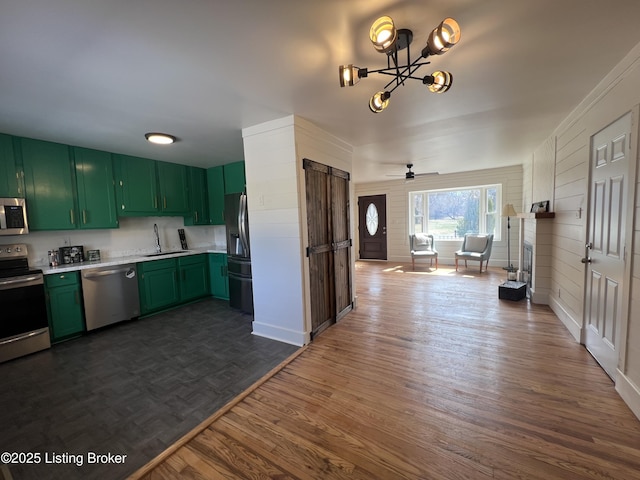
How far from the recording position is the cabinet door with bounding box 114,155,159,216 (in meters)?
3.84

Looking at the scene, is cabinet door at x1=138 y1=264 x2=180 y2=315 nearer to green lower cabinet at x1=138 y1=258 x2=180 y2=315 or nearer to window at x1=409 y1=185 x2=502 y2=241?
green lower cabinet at x1=138 y1=258 x2=180 y2=315

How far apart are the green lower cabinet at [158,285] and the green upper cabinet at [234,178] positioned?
4.89 feet

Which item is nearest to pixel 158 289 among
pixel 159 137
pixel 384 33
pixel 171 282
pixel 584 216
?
pixel 171 282

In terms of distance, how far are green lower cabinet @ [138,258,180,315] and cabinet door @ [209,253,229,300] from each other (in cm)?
61

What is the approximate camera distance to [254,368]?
2.47 meters

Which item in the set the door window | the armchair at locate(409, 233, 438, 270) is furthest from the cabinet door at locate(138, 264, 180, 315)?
the door window

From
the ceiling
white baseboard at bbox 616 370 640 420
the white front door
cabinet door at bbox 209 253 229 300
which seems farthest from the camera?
cabinet door at bbox 209 253 229 300

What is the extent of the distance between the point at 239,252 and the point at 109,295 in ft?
5.74

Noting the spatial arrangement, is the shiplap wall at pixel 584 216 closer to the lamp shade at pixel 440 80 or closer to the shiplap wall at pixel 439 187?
the lamp shade at pixel 440 80

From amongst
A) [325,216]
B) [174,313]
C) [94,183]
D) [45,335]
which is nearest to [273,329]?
[325,216]

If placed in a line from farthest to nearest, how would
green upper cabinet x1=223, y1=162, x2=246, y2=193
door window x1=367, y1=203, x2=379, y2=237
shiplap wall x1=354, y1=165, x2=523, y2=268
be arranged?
door window x1=367, y1=203, x2=379, y2=237, shiplap wall x1=354, y1=165, x2=523, y2=268, green upper cabinet x1=223, y1=162, x2=246, y2=193

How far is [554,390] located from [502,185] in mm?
5572

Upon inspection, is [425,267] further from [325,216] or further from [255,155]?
[255,155]

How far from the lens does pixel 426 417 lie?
5.83 ft
